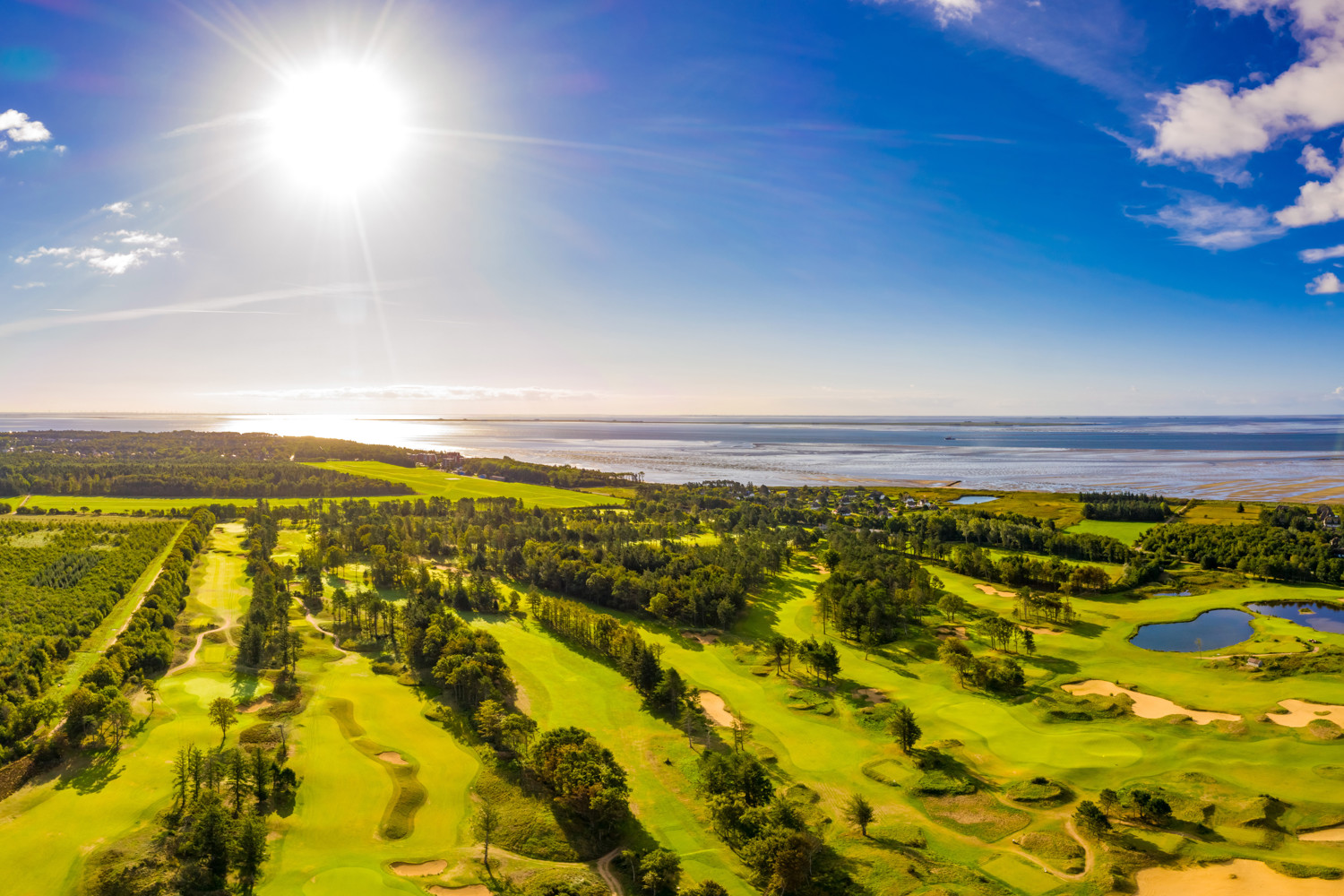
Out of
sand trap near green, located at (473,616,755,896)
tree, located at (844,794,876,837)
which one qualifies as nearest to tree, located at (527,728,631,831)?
sand trap near green, located at (473,616,755,896)

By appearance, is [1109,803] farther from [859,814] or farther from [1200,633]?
[1200,633]

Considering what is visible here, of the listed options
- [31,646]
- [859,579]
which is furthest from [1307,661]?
[31,646]

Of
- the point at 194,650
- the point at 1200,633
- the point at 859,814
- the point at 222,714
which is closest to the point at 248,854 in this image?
the point at 222,714

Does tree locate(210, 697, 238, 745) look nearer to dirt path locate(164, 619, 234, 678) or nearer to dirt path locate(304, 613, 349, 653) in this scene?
dirt path locate(164, 619, 234, 678)

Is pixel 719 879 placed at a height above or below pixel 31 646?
below

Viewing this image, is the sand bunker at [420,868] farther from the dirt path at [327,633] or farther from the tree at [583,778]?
the dirt path at [327,633]

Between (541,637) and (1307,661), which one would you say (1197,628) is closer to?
(1307,661)
